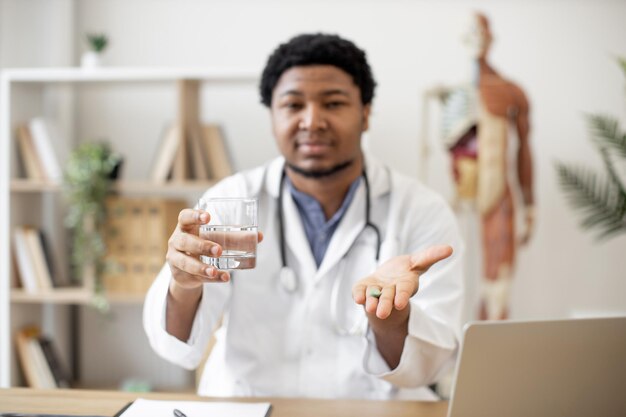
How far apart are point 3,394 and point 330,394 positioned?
0.71m

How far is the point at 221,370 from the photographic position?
1.68 m

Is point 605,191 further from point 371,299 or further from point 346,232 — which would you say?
point 371,299

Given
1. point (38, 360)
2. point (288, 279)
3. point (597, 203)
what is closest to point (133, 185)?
point (38, 360)

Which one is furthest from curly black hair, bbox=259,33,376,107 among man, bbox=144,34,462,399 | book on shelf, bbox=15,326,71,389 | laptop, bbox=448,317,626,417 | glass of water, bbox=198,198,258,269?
book on shelf, bbox=15,326,71,389

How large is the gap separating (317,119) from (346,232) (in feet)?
0.95

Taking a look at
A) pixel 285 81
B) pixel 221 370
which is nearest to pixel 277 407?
pixel 221 370

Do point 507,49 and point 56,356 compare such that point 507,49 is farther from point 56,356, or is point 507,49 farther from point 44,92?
point 56,356

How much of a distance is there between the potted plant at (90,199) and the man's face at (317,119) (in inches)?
55.3

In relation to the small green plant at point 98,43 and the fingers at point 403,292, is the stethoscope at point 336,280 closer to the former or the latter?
the fingers at point 403,292

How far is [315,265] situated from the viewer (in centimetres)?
172

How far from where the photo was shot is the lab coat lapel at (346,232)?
1691 mm

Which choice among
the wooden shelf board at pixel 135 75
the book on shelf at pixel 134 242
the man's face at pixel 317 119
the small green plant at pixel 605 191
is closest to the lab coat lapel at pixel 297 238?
the man's face at pixel 317 119

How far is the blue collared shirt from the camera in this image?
5.85ft

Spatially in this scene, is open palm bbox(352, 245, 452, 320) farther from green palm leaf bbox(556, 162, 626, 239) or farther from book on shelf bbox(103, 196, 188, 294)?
book on shelf bbox(103, 196, 188, 294)
